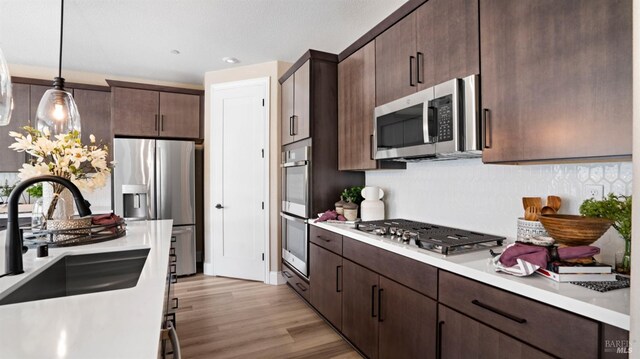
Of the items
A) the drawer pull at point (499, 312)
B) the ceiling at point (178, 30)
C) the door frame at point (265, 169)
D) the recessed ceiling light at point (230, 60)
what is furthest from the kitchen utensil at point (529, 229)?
the recessed ceiling light at point (230, 60)

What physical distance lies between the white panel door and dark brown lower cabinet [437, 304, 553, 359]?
263 centimetres

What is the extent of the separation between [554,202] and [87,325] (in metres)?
1.83

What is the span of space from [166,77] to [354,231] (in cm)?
360

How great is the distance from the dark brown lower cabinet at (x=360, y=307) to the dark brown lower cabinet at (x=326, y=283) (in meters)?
0.09

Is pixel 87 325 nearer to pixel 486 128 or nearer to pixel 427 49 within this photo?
pixel 486 128

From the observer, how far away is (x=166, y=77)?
4301 mm

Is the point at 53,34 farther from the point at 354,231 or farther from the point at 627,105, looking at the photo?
the point at 627,105

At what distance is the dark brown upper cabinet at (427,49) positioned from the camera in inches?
65.7

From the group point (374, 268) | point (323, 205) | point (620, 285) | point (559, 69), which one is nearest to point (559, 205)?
point (620, 285)

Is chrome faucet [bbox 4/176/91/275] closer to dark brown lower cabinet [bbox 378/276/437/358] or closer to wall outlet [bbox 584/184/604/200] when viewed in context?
dark brown lower cabinet [bbox 378/276/437/358]

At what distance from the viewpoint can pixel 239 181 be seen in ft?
12.7

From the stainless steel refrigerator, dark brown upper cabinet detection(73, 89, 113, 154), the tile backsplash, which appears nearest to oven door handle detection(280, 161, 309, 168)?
the tile backsplash

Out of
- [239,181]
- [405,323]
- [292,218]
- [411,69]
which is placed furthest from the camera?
[239,181]

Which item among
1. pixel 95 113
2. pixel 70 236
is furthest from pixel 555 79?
pixel 95 113
